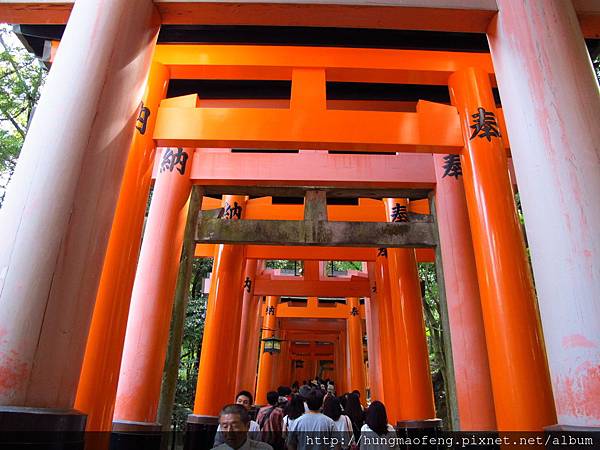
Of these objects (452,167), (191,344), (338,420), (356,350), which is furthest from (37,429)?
(356,350)

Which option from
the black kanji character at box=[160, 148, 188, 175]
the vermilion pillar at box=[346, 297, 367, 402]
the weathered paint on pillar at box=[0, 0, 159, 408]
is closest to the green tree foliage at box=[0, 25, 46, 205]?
the black kanji character at box=[160, 148, 188, 175]

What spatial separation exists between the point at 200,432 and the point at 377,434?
4444 millimetres

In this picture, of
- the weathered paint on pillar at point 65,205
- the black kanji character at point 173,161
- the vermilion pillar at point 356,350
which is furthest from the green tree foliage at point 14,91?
the vermilion pillar at point 356,350

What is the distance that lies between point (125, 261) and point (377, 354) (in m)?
8.72

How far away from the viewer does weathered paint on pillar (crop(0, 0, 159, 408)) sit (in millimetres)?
2129

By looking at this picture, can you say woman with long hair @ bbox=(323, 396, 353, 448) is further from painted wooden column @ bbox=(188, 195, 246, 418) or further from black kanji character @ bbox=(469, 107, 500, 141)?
painted wooden column @ bbox=(188, 195, 246, 418)

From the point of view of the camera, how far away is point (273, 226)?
6473mm

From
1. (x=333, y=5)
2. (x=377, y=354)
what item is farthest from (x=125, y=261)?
(x=377, y=354)

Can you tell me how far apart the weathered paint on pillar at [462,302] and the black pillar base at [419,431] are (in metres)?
1.74

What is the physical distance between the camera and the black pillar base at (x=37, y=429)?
6.19 feet

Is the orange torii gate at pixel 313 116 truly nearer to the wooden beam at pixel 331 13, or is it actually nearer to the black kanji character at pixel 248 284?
the wooden beam at pixel 331 13

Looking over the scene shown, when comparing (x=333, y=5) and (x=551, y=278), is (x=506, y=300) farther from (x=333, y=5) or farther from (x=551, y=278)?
(x=333, y=5)

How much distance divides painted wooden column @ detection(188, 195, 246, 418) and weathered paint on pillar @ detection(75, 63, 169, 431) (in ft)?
8.98

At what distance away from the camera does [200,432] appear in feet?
23.5
